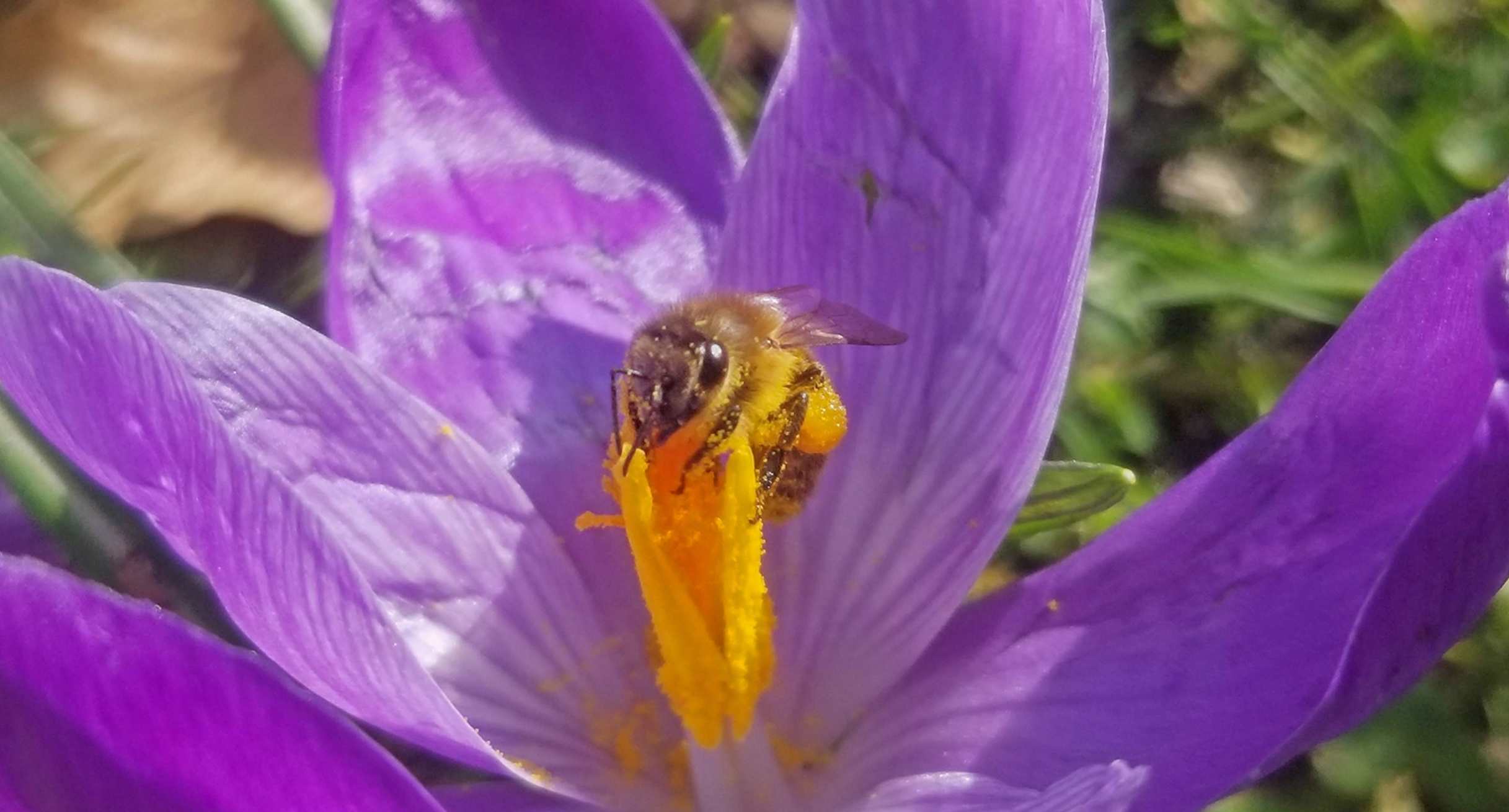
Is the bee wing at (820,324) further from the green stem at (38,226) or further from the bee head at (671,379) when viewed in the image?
the green stem at (38,226)

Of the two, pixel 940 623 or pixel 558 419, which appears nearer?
pixel 940 623

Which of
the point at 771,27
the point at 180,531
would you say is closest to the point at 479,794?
the point at 180,531

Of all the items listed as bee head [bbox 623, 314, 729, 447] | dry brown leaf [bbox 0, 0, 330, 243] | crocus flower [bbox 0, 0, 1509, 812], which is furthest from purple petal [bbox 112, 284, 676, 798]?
dry brown leaf [bbox 0, 0, 330, 243]

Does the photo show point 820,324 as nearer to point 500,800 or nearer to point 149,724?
point 500,800

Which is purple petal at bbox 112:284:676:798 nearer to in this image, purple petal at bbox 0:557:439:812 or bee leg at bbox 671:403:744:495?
bee leg at bbox 671:403:744:495

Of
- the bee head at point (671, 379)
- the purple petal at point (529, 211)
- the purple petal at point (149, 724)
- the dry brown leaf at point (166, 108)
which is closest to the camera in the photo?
the purple petal at point (149, 724)

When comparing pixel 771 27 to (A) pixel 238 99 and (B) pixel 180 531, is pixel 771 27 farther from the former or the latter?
(B) pixel 180 531

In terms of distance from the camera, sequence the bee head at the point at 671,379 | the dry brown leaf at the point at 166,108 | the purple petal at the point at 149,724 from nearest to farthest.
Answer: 1. the purple petal at the point at 149,724
2. the bee head at the point at 671,379
3. the dry brown leaf at the point at 166,108

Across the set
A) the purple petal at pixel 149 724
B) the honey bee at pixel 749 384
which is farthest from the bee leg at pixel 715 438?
the purple petal at pixel 149 724
